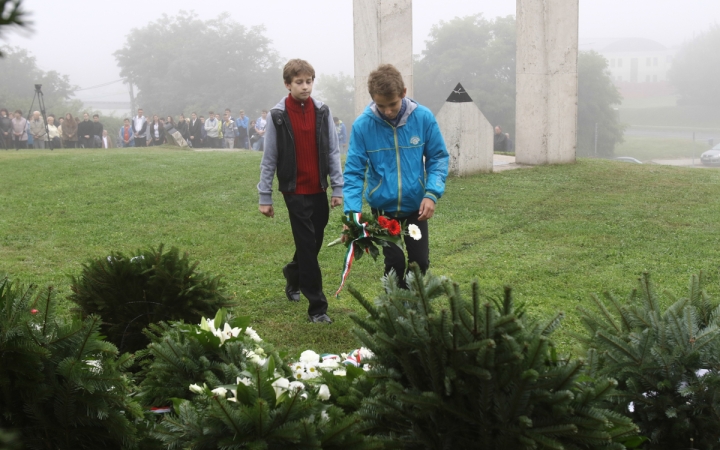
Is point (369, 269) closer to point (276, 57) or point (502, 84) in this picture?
point (502, 84)

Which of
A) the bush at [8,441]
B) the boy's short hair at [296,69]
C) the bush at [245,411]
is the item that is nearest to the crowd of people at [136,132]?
the boy's short hair at [296,69]

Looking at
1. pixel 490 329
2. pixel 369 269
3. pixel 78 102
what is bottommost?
pixel 369 269

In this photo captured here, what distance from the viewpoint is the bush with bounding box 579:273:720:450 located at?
2.85 metres

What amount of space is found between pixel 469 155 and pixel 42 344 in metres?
14.2

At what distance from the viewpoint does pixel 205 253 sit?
9.95 meters

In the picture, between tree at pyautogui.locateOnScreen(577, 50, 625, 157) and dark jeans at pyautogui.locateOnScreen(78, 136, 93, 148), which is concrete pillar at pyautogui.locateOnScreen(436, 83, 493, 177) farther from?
tree at pyautogui.locateOnScreen(577, 50, 625, 157)

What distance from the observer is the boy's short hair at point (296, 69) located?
632 cm

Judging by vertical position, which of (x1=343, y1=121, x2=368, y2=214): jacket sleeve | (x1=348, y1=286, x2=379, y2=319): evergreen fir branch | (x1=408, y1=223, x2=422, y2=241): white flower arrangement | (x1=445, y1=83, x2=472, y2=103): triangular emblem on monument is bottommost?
(x1=408, y1=223, x2=422, y2=241): white flower arrangement

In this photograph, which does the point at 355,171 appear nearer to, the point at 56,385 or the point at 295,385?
the point at 295,385

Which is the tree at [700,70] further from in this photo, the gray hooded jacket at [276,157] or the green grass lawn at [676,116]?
the gray hooded jacket at [276,157]

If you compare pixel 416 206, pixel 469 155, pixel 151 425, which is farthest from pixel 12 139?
pixel 151 425

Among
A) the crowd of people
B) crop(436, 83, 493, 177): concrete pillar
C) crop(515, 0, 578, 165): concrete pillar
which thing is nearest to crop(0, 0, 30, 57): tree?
crop(436, 83, 493, 177): concrete pillar

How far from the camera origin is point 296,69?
20.7ft

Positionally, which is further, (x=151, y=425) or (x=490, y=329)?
(x=151, y=425)
